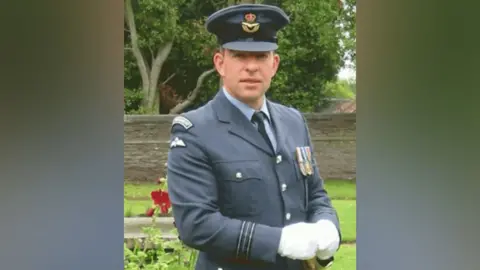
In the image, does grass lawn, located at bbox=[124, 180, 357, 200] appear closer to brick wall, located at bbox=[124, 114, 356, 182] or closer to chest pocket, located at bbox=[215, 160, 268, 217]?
brick wall, located at bbox=[124, 114, 356, 182]

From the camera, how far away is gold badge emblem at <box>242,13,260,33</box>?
2760mm

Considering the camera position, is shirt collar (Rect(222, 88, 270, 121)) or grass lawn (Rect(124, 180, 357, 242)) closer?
shirt collar (Rect(222, 88, 270, 121))

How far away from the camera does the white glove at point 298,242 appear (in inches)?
Answer: 106

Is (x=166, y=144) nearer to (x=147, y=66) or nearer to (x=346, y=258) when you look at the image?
(x=147, y=66)

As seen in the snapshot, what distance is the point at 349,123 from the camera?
3.20m

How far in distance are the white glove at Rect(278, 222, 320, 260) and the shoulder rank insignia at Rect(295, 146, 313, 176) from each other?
0.69 ft

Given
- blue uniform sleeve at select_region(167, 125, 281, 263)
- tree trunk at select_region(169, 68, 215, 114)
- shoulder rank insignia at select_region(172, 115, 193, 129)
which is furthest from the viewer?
tree trunk at select_region(169, 68, 215, 114)

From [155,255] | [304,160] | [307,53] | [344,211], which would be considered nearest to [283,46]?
[307,53]

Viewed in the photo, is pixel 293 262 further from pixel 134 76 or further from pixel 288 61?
pixel 134 76

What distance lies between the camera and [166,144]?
3.02m

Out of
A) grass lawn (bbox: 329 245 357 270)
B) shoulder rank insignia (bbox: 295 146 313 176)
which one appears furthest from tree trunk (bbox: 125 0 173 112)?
grass lawn (bbox: 329 245 357 270)

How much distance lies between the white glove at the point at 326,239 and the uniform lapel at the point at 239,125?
31cm

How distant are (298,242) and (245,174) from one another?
30 centimetres
